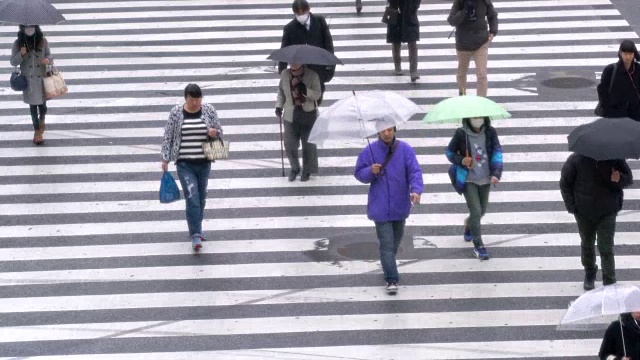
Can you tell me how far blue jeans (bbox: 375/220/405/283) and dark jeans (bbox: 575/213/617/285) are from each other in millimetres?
1557

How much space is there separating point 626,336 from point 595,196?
125 inches

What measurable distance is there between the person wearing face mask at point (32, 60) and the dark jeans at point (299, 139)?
3.04 meters

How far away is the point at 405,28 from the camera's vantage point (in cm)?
1733

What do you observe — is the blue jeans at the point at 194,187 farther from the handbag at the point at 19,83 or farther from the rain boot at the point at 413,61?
the rain boot at the point at 413,61

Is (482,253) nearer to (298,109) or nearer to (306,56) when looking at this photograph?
(306,56)

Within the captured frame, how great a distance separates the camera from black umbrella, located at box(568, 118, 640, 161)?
10.9 m

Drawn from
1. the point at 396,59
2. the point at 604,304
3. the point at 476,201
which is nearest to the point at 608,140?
the point at 476,201

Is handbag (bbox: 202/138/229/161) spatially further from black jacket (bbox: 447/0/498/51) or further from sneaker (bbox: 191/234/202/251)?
black jacket (bbox: 447/0/498/51)

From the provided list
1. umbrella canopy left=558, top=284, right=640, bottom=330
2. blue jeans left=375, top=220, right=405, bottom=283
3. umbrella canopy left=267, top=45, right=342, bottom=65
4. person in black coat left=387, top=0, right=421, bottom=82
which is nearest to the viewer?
umbrella canopy left=558, top=284, right=640, bottom=330

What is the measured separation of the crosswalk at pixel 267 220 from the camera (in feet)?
37.3

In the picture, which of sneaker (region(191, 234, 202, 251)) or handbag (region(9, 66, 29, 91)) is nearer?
sneaker (region(191, 234, 202, 251))

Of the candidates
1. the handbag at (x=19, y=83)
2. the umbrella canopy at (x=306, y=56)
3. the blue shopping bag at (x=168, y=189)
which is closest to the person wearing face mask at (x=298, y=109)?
the umbrella canopy at (x=306, y=56)

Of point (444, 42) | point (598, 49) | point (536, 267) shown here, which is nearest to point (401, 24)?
point (444, 42)

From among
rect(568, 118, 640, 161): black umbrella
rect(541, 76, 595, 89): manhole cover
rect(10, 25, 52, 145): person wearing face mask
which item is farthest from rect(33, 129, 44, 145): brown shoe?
rect(568, 118, 640, 161): black umbrella
